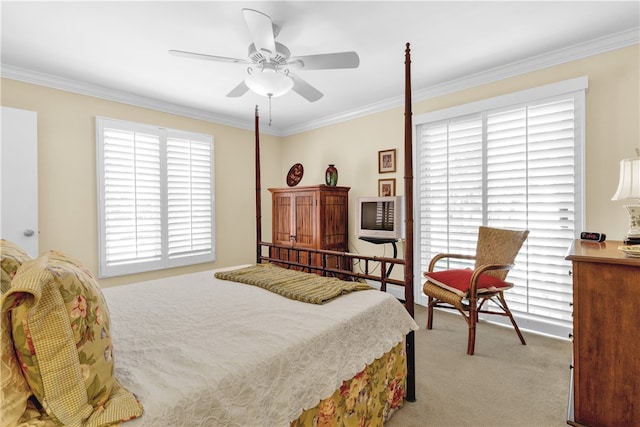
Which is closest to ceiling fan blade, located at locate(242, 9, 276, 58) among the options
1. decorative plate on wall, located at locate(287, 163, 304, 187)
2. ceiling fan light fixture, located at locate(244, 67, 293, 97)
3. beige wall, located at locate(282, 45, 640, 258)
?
ceiling fan light fixture, located at locate(244, 67, 293, 97)

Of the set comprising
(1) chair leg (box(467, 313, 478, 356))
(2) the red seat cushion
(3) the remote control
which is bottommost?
(1) chair leg (box(467, 313, 478, 356))

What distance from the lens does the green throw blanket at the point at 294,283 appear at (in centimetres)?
175

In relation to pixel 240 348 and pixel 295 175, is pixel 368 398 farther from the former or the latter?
pixel 295 175

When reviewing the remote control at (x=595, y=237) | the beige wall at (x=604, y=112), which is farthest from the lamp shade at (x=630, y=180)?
the beige wall at (x=604, y=112)

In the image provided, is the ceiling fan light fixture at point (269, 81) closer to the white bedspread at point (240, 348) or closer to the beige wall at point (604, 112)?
the beige wall at point (604, 112)

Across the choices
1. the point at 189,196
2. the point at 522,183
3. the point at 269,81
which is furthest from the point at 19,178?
the point at 522,183

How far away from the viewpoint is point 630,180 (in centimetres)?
190

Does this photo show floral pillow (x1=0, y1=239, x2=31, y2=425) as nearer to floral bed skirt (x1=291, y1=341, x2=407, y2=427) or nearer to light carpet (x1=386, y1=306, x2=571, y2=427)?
floral bed skirt (x1=291, y1=341, x2=407, y2=427)

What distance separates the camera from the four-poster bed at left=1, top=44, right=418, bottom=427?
817 mm

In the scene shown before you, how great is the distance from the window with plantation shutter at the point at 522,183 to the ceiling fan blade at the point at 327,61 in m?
1.72

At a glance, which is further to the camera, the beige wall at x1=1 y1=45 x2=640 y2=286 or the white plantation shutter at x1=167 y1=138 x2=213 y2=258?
the white plantation shutter at x1=167 y1=138 x2=213 y2=258

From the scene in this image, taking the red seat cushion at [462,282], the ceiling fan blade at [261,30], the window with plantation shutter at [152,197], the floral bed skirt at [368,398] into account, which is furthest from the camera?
the window with plantation shutter at [152,197]

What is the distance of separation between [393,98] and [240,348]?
345 centimetres

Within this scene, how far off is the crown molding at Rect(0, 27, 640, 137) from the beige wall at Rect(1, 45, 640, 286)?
57 mm
